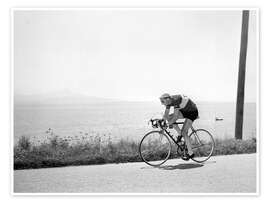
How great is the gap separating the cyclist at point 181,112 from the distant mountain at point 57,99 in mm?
894

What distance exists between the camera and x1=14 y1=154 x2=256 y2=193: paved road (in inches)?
269

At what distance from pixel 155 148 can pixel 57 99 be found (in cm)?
175

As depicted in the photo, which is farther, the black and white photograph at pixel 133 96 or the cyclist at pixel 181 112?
the cyclist at pixel 181 112

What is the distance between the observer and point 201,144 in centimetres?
738

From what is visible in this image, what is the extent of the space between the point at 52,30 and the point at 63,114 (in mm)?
1336

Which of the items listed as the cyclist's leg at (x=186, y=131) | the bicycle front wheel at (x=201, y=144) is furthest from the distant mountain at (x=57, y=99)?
the bicycle front wheel at (x=201, y=144)

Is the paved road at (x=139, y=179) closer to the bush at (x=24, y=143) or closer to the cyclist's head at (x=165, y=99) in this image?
the bush at (x=24, y=143)

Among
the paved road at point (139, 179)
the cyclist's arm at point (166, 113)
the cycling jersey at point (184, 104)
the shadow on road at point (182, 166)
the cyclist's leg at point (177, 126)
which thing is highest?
the cycling jersey at point (184, 104)

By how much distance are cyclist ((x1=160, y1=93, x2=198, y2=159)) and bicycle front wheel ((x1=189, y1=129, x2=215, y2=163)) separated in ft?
0.36

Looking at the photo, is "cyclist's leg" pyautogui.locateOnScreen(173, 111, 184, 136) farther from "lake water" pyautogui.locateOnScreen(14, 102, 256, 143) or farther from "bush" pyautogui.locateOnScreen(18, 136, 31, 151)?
"bush" pyautogui.locateOnScreen(18, 136, 31, 151)

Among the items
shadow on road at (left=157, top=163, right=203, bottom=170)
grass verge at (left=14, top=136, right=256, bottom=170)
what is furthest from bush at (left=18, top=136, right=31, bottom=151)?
shadow on road at (left=157, top=163, right=203, bottom=170)

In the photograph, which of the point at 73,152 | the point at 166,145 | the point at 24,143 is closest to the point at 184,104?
the point at 166,145

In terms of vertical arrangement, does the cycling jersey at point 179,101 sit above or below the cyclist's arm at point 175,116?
above

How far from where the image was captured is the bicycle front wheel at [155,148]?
7.21m
